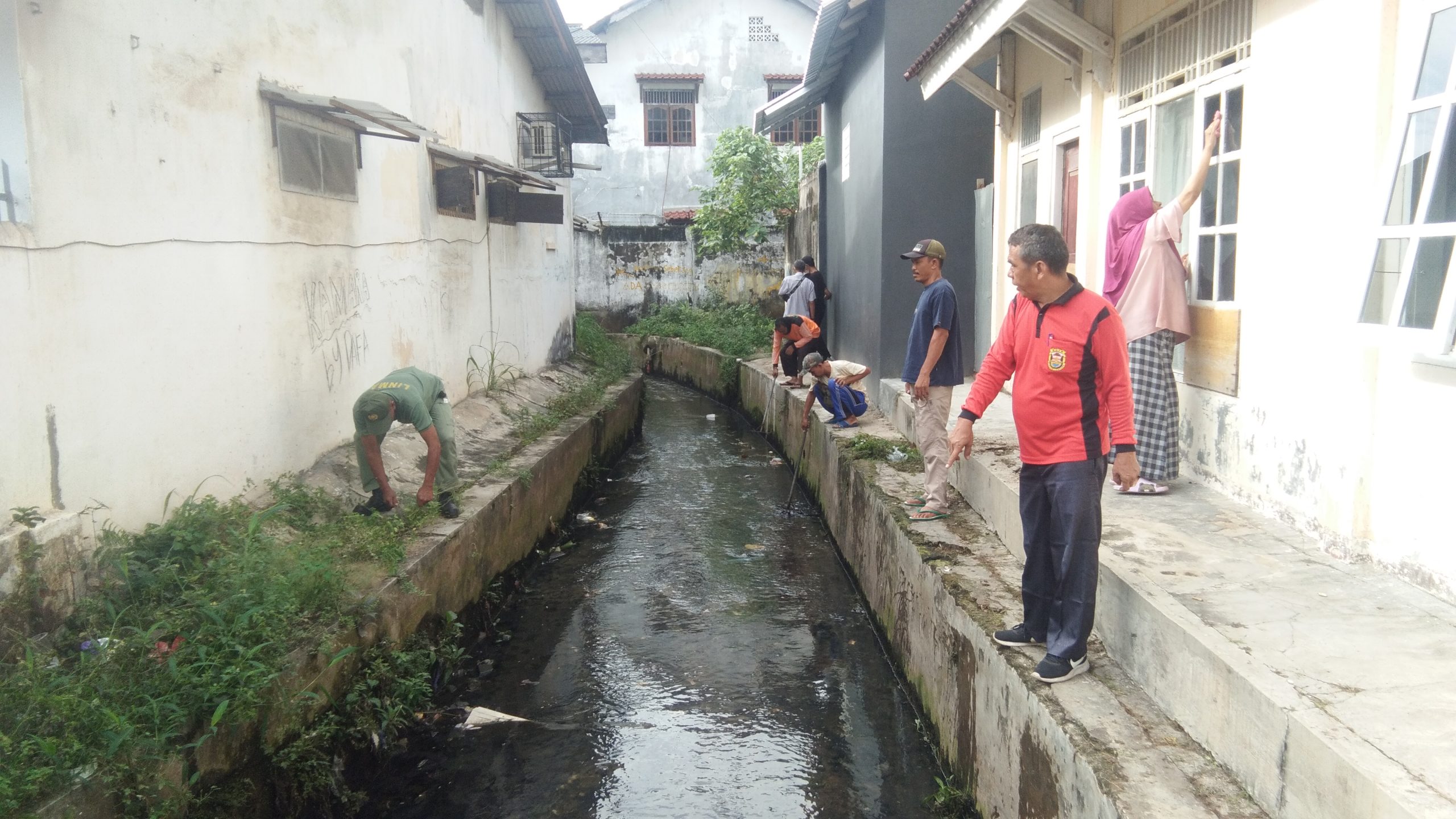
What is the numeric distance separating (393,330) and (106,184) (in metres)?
3.43

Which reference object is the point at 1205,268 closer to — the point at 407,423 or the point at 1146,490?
the point at 1146,490

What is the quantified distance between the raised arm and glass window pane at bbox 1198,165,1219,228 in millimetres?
145

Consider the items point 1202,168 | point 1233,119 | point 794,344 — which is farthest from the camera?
point 794,344

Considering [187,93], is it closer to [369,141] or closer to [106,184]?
[106,184]

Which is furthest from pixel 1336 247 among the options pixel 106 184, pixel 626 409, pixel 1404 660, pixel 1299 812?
pixel 626 409

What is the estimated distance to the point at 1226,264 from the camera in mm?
4957

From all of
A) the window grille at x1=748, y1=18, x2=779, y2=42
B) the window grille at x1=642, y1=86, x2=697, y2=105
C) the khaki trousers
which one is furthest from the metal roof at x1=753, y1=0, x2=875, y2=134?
the window grille at x1=748, y1=18, x2=779, y2=42

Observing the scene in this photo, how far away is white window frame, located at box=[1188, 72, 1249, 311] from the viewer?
15.6 ft

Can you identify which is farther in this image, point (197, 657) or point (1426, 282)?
point (197, 657)

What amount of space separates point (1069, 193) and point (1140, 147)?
1.47m

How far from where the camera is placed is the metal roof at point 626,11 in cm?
2361

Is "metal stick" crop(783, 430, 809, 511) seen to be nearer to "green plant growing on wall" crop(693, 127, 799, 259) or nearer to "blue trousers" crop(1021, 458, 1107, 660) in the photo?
"blue trousers" crop(1021, 458, 1107, 660)

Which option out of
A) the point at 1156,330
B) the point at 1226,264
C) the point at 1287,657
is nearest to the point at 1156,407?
the point at 1156,330

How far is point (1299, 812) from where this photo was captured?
2.48 m
